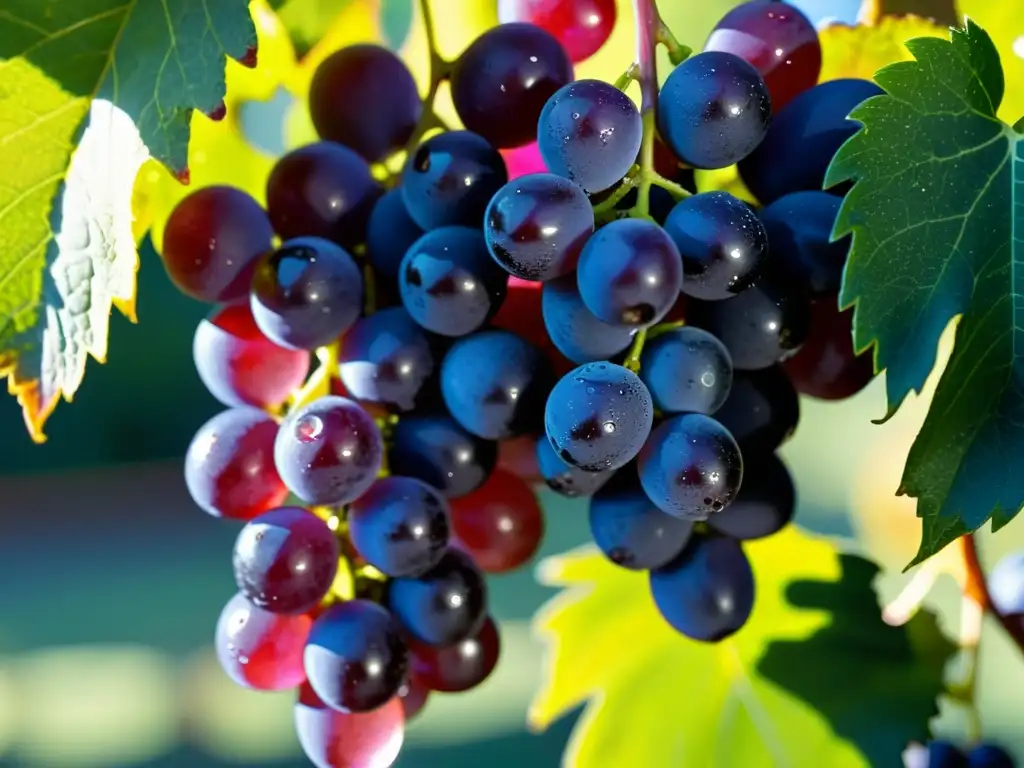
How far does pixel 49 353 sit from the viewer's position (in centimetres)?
44

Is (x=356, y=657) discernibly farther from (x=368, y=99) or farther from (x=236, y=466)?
(x=368, y=99)

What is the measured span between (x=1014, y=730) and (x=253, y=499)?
1786 mm

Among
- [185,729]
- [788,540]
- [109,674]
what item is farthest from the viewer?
[109,674]

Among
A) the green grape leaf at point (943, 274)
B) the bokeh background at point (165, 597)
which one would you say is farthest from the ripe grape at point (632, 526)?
the bokeh background at point (165, 597)

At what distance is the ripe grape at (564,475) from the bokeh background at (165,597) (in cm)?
82

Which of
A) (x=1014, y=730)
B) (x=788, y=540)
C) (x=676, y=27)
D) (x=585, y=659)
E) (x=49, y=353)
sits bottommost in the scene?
(x=1014, y=730)

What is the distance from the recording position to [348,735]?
49 cm

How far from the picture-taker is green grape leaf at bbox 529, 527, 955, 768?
2.02 ft

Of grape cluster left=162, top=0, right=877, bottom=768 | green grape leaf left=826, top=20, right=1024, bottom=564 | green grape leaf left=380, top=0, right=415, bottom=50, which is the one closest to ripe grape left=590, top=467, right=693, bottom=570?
grape cluster left=162, top=0, right=877, bottom=768

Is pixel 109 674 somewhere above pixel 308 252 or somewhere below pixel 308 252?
below

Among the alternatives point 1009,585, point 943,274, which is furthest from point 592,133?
point 1009,585

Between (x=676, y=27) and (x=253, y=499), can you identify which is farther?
(x=676, y=27)

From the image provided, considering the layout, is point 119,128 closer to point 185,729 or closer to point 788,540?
point 788,540

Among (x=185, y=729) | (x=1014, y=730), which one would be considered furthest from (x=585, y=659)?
(x=185, y=729)
